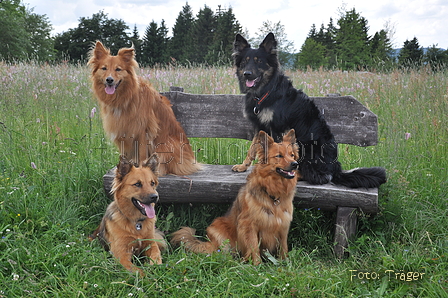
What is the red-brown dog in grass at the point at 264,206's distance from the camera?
310cm

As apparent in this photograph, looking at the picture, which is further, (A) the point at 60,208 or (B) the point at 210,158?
(B) the point at 210,158

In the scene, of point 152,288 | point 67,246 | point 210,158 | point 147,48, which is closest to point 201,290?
point 152,288

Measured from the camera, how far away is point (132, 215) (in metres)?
3.05

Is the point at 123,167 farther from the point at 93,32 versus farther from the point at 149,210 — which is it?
the point at 93,32

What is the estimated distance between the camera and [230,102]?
438 centimetres

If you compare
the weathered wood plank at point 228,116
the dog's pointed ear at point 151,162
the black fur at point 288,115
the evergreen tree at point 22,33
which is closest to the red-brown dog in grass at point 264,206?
the black fur at point 288,115

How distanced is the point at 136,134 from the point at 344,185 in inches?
83.6

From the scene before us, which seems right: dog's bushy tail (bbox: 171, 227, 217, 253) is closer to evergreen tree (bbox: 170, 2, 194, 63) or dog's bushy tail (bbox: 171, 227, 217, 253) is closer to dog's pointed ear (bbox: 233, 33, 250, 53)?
dog's pointed ear (bbox: 233, 33, 250, 53)

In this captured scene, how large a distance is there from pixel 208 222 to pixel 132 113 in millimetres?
1409

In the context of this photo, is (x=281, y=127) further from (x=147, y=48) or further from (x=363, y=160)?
(x=147, y=48)

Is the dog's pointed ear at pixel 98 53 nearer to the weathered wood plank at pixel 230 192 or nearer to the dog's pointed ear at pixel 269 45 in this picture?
the weathered wood plank at pixel 230 192

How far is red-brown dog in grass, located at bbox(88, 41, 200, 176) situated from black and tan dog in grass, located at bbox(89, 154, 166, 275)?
29.4 inches

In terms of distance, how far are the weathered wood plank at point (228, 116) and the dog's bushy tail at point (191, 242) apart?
1387mm

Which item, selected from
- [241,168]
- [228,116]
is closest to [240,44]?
[228,116]
